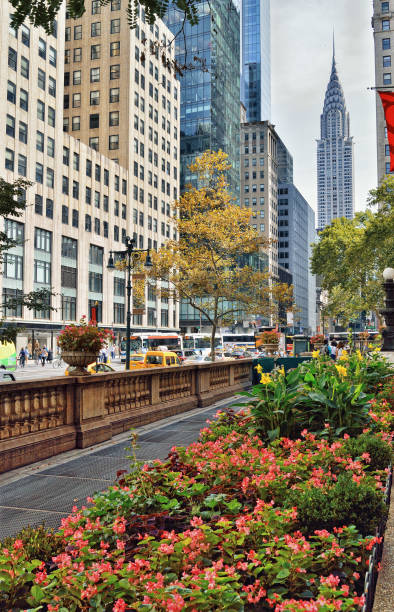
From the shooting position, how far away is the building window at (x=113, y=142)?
8025 centimetres

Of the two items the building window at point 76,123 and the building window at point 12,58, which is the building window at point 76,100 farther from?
the building window at point 12,58

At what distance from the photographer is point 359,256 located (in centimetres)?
5216

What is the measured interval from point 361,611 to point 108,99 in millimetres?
85694

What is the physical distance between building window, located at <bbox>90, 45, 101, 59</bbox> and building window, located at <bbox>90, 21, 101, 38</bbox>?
159 centimetres

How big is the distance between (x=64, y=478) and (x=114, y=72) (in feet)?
271

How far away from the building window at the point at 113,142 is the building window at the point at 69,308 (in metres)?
26.2

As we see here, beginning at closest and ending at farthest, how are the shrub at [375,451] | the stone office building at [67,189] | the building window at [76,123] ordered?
1. the shrub at [375,451]
2. the stone office building at [67,189]
3. the building window at [76,123]

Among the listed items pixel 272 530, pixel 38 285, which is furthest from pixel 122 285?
pixel 272 530

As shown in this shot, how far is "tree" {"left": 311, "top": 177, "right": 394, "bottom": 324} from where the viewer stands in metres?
45.7

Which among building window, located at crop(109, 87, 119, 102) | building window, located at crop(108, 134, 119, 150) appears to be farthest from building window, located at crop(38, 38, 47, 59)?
building window, located at crop(108, 134, 119, 150)

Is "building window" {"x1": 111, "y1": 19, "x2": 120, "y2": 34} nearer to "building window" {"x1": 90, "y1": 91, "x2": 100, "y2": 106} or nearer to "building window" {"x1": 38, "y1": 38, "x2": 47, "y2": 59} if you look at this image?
"building window" {"x1": 90, "y1": 91, "x2": 100, "y2": 106}

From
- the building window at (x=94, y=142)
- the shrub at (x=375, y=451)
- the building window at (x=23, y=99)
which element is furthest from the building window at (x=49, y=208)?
the shrub at (x=375, y=451)

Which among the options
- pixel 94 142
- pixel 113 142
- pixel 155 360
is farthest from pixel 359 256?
pixel 94 142

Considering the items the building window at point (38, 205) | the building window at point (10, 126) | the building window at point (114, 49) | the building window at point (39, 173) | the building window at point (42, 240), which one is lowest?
the building window at point (42, 240)
